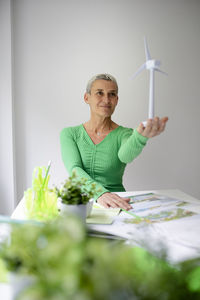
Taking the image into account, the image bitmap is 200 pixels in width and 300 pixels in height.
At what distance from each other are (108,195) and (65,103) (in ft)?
5.02

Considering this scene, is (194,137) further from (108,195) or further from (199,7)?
(108,195)

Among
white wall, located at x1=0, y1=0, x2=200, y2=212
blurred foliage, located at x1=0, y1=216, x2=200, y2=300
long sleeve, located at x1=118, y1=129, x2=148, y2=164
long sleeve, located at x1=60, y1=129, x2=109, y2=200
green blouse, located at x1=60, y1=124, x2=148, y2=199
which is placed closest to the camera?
blurred foliage, located at x1=0, y1=216, x2=200, y2=300

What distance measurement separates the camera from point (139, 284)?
0.36 meters

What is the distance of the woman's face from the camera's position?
197 centimetres

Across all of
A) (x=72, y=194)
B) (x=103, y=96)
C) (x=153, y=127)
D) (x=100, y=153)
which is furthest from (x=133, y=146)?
(x=72, y=194)

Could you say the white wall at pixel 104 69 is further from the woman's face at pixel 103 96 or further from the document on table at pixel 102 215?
the document on table at pixel 102 215

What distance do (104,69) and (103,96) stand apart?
0.84 m

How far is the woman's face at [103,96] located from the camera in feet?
6.45

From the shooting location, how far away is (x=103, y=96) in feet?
6.49

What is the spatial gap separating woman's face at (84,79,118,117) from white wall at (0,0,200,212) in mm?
741

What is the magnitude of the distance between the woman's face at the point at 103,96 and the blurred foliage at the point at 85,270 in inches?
64.6

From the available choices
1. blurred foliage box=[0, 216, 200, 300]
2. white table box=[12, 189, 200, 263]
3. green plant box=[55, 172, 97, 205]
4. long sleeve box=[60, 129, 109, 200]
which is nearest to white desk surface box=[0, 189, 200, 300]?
white table box=[12, 189, 200, 263]

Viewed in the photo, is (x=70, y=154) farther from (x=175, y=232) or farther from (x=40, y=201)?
(x=175, y=232)

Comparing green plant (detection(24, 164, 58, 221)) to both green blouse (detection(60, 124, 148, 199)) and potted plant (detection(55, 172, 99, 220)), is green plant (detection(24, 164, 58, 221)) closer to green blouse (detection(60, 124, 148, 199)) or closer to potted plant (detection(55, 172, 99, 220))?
potted plant (detection(55, 172, 99, 220))
